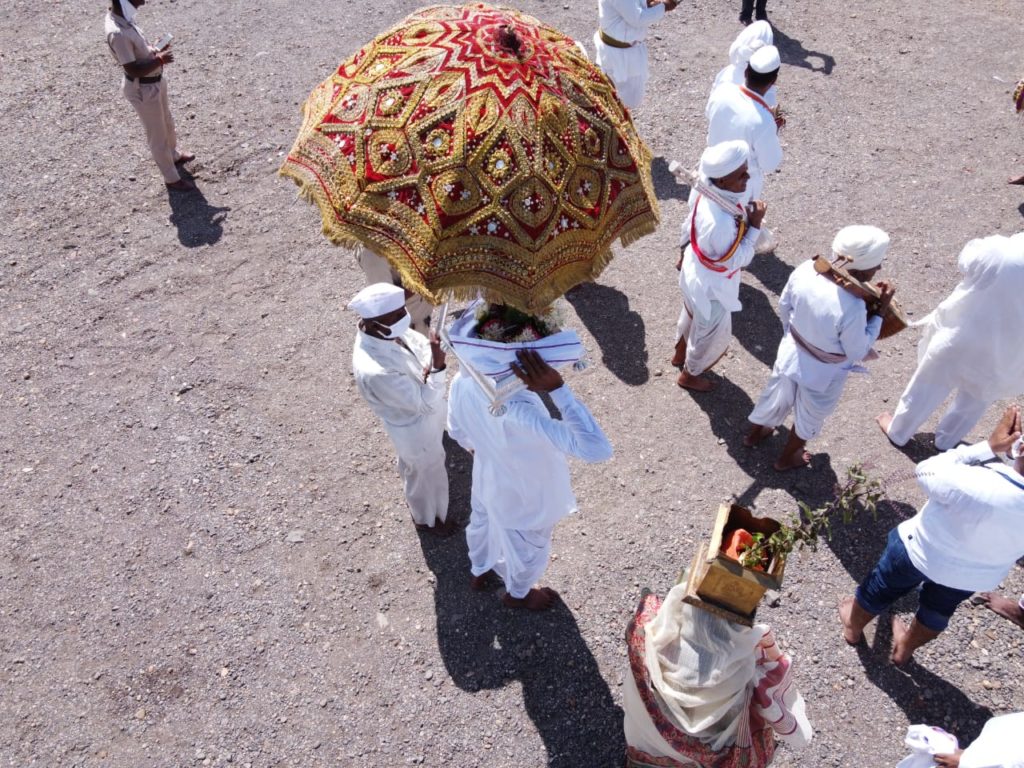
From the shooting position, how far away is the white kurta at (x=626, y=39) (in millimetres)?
7195

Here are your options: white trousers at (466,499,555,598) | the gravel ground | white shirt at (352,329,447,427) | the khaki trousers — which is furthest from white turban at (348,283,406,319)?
the khaki trousers

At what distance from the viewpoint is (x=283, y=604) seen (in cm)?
469

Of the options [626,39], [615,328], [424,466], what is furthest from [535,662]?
[626,39]

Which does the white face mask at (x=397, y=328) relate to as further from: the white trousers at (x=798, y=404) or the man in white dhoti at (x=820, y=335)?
the white trousers at (x=798, y=404)

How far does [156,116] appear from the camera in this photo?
713 cm

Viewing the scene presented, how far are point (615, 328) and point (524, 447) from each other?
9.31ft

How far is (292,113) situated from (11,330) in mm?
3730

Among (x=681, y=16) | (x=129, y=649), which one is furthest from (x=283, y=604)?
(x=681, y=16)

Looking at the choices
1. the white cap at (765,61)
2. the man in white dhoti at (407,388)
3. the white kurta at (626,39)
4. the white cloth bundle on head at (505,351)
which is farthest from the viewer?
the white kurta at (626,39)

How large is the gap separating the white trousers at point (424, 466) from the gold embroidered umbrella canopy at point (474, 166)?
1498 mm

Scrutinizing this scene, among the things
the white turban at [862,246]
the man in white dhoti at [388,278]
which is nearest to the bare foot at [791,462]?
the white turban at [862,246]

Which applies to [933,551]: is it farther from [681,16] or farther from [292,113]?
[681,16]

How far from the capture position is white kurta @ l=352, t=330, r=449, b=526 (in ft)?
13.7

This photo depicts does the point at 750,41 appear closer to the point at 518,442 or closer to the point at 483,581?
the point at 518,442
